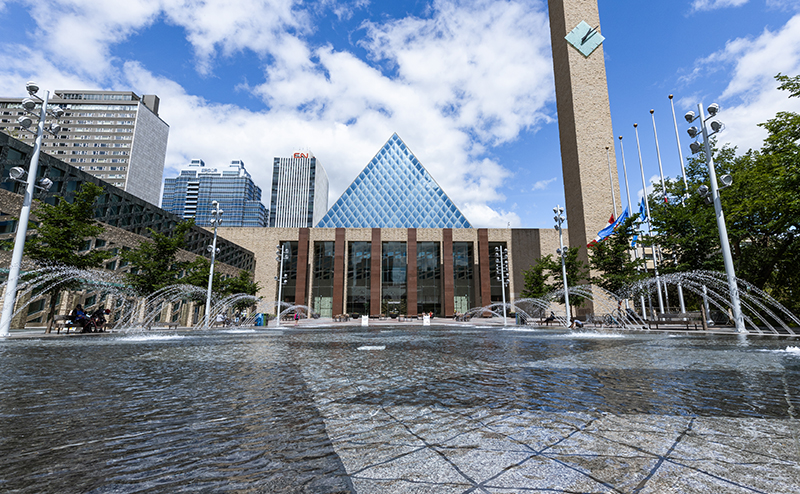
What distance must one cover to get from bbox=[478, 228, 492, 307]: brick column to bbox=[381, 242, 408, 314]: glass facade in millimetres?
10526

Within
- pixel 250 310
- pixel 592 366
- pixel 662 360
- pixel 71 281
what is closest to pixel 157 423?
pixel 592 366

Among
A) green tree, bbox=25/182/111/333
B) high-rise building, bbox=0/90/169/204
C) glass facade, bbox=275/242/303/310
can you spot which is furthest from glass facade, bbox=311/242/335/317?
high-rise building, bbox=0/90/169/204

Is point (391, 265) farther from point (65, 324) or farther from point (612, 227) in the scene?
point (65, 324)

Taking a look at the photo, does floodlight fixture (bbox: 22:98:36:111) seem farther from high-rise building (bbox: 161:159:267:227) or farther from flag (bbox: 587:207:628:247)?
high-rise building (bbox: 161:159:267:227)

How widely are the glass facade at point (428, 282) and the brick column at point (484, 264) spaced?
5.79 meters

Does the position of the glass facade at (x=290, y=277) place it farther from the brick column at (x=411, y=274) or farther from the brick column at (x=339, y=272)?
the brick column at (x=411, y=274)

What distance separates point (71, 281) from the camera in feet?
57.8

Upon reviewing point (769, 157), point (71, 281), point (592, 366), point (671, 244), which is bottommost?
point (592, 366)

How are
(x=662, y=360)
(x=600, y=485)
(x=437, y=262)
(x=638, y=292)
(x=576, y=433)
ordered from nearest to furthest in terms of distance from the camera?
(x=600, y=485) → (x=576, y=433) → (x=662, y=360) → (x=638, y=292) → (x=437, y=262)

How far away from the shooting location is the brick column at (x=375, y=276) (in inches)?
2036

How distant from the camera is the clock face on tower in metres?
40.6

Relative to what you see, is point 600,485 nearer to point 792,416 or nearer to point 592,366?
point 792,416

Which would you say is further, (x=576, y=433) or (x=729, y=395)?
(x=729, y=395)

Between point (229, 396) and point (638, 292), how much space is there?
3631 centimetres
